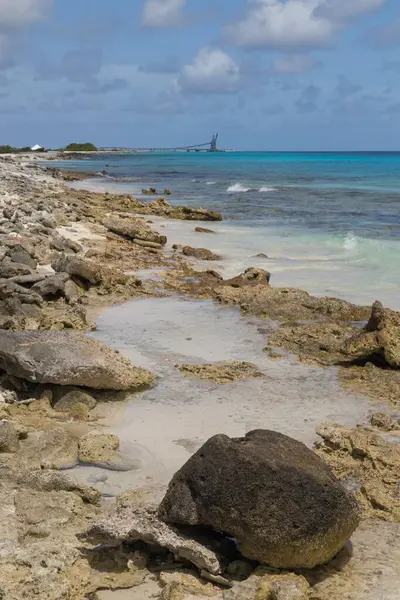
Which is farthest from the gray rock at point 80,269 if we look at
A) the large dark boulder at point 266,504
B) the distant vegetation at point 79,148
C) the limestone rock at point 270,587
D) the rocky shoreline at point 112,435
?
the distant vegetation at point 79,148

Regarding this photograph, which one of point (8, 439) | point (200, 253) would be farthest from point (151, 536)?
point (200, 253)

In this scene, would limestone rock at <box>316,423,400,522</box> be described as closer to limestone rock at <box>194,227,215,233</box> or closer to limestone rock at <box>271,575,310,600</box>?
limestone rock at <box>271,575,310,600</box>

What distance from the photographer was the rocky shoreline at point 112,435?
4.17 m

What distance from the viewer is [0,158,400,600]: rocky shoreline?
4.17 metres

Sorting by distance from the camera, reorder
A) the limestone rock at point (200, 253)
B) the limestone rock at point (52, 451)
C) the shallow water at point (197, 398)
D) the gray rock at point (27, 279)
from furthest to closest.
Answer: the limestone rock at point (200, 253), the gray rock at point (27, 279), the shallow water at point (197, 398), the limestone rock at point (52, 451)

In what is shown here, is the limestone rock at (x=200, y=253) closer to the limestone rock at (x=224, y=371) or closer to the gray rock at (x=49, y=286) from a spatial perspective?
the gray rock at (x=49, y=286)

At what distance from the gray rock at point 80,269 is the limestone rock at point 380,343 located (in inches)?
206

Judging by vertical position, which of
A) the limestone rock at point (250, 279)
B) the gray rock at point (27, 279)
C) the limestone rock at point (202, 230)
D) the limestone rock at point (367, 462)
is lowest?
the limestone rock at point (367, 462)

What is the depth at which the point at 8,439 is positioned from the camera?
5852mm

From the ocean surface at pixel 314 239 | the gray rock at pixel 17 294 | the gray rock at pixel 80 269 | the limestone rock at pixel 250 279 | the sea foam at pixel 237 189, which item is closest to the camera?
the gray rock at pixel 17 294

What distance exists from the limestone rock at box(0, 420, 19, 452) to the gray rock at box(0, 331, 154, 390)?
988 millimetres

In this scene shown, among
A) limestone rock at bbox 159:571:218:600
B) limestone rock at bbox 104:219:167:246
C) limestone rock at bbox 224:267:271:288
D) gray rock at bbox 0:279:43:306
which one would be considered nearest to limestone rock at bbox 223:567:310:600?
limestone rock at bbox 159:571:218:600

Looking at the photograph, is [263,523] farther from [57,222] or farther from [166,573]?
[57,222]

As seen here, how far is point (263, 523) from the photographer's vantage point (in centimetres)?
421
